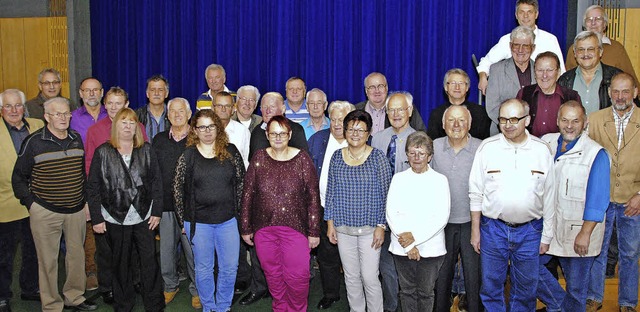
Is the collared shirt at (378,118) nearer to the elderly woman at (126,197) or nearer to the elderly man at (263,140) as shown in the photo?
the elderly man at (263,140)

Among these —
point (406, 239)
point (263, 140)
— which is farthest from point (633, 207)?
point (263, 140)

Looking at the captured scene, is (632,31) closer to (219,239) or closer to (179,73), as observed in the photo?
(219,239)

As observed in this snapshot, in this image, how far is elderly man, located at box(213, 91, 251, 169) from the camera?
4.83 metres

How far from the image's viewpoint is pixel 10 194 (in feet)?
15.1

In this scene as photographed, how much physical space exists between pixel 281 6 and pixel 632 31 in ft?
13.1

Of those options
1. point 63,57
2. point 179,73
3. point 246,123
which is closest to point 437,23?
point 246,123

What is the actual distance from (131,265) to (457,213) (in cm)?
240

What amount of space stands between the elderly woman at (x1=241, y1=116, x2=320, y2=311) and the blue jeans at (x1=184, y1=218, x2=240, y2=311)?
6.7 inches

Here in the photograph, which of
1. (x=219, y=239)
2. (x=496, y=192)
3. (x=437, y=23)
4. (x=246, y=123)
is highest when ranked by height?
(x=437, y=23)

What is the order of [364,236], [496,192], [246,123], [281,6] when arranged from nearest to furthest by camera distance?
1. [496,192]
2. [364,236]
3. [246,123]
4. [281,6]

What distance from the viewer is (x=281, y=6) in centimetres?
755

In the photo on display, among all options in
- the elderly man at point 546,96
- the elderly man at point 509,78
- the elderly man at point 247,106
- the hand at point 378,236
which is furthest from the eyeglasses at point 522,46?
the elderly man at point 247,106

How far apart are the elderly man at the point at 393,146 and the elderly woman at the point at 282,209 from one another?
560mm

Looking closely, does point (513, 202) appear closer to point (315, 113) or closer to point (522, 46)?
point (522, 46)
